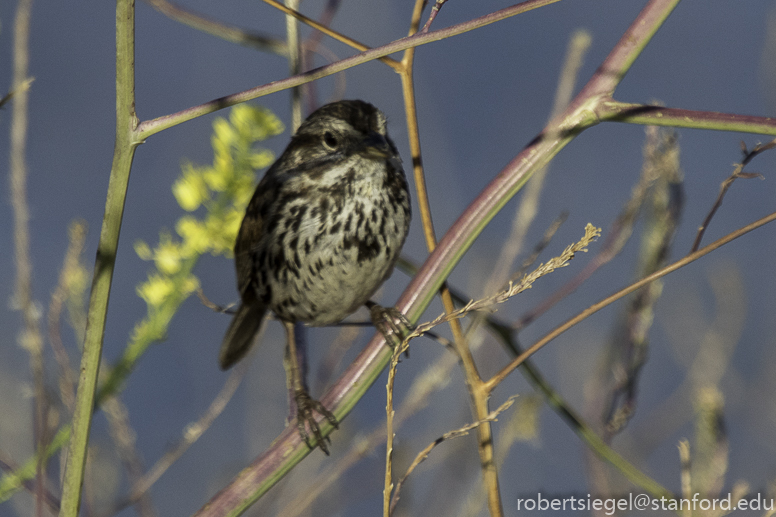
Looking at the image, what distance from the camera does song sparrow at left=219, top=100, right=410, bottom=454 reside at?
1.98 meters

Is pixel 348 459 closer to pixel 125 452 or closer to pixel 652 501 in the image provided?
pixel 125 452

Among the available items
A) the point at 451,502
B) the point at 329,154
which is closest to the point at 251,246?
the point at 329,154

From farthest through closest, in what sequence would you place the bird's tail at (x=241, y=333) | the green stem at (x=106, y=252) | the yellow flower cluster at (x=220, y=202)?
the bird's tail at (x=241, y=333)
the yellow flower cluster at (x=220, y=202)
the green stem at (x=106, y=252)

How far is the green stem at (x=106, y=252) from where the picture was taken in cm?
78

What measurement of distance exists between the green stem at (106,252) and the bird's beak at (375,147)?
3.82ft

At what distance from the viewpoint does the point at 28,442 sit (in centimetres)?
245

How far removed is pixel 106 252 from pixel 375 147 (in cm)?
122

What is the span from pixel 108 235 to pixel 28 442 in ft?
6.52

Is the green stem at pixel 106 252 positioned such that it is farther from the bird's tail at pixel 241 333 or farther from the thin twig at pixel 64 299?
the bird's tail at pixel 241 333

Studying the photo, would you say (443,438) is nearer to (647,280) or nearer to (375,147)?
(647,280)

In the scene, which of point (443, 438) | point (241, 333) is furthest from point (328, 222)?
point (443, 438)

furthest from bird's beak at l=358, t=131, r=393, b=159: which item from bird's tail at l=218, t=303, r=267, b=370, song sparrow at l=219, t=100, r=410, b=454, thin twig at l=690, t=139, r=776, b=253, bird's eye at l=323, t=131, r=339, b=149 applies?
thin twig at l=690, t=139, r=776, b=253

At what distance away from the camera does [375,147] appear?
1.97 m

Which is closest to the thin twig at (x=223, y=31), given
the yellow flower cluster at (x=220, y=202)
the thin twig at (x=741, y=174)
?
the yellow flower cluster at (x=220, y=202)
